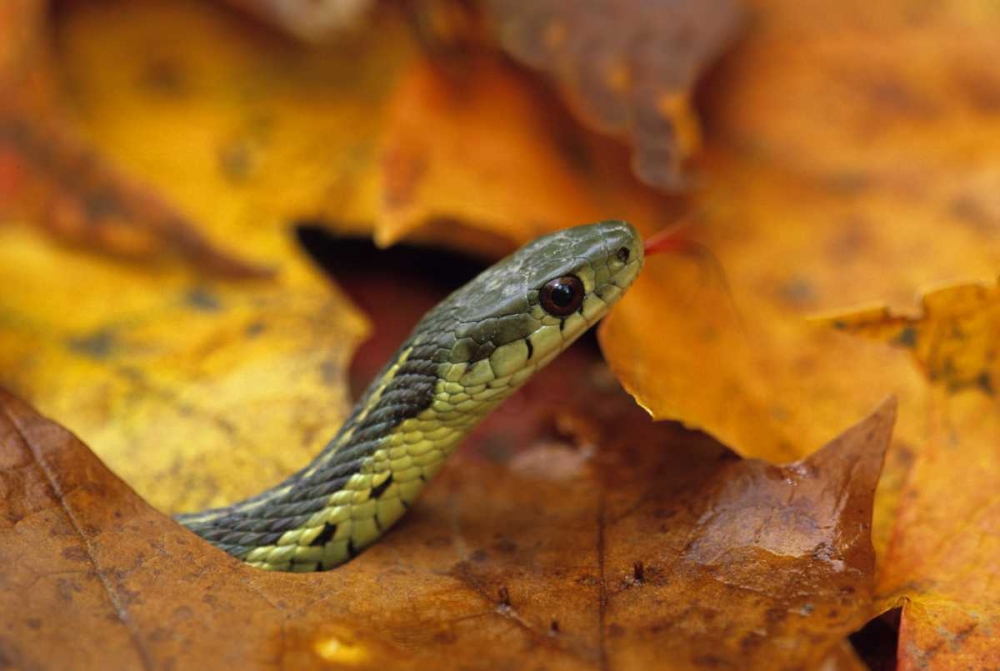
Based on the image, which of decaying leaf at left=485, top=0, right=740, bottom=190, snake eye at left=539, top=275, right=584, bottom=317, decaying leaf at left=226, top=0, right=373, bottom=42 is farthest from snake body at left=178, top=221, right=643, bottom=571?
decaying leaf at left=226, top=0, right=373, bottom=42

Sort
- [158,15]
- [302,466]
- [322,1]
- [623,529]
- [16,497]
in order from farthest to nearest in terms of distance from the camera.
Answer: [158,15]
[322,1]
[302,466]
[623,529]
[16,497]

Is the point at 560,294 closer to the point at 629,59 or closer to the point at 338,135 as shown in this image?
the point at 629,59

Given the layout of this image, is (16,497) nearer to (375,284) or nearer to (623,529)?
(623,529)

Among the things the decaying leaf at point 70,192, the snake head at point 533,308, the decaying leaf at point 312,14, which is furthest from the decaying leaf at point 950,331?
the decaying leaf at point 312,14

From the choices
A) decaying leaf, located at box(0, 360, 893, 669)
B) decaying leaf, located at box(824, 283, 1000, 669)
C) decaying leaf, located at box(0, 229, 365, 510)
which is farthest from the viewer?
decaying leaf, located at box(0, 229, 365, 510)

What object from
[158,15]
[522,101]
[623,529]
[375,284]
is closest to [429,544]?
[623,529]

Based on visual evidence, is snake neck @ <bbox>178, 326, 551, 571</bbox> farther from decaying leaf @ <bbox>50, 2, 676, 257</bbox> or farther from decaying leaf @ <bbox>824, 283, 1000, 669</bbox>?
decaying leaf @ <bbox>824, 283, 1000, 669</bbox>
